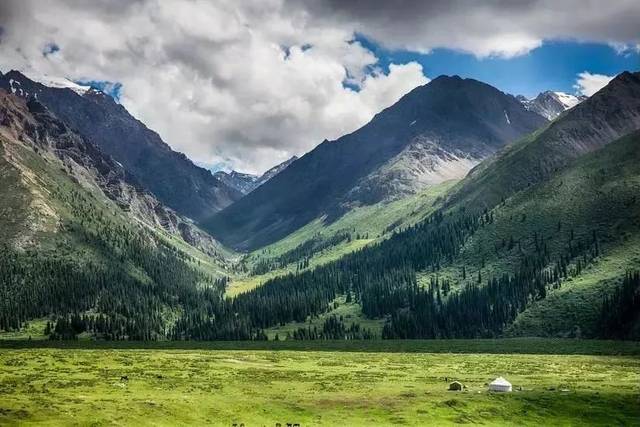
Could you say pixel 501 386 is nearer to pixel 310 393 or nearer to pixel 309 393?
pixel 310 393

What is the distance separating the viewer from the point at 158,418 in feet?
254

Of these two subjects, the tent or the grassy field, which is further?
the tent

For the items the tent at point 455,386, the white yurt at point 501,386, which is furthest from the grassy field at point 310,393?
the white yurt at point 501,386

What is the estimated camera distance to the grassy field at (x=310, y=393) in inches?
3196

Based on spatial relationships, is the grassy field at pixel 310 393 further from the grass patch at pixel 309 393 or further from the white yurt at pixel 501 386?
the white yurt at pixel 501 386

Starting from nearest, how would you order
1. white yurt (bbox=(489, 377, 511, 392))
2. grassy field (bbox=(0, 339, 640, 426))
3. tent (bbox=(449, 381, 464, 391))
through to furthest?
grassy field (bbox=(0, 339, 640, 426))
white yurt (bbox=(489, 377, 511, 392))
tent (bbox=(449, 381, 464, 391))

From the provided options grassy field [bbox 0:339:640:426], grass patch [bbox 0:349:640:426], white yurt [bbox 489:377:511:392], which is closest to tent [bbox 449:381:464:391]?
grassy field [bbox 0:339:640:426]

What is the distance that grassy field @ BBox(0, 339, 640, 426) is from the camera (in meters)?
81.2

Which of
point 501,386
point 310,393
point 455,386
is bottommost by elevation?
point 501,386

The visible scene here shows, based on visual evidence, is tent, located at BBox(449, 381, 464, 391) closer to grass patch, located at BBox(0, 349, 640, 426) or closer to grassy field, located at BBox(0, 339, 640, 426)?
grassy field, located at BBox(0, 339, 640, 426)

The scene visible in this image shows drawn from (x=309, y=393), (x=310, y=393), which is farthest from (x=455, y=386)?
(x=309, y=393)

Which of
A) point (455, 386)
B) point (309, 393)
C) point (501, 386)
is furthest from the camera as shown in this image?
point (455, 386)

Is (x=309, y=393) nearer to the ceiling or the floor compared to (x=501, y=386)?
nearer to the ceiling

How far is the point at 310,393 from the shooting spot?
102 metres
